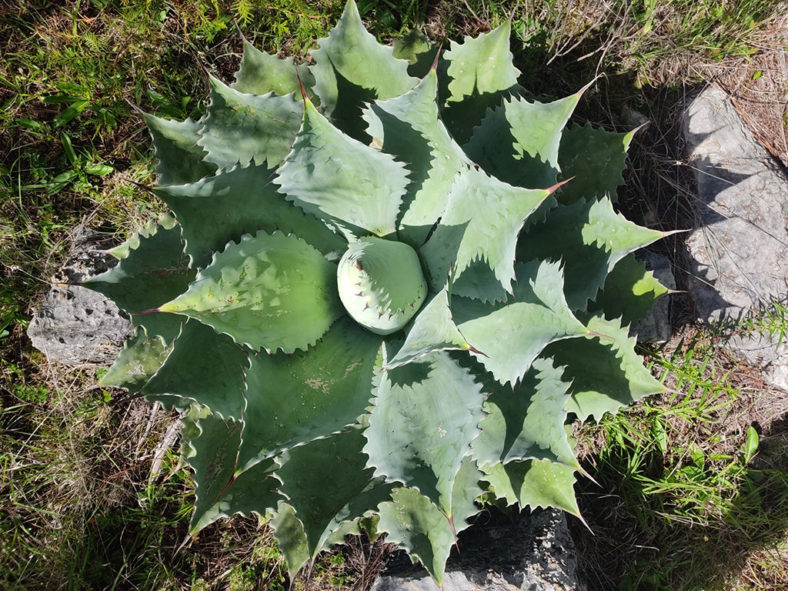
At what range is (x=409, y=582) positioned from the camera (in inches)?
104

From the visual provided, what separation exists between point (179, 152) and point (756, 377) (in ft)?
9.66

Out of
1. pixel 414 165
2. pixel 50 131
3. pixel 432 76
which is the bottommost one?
pixel 50 131

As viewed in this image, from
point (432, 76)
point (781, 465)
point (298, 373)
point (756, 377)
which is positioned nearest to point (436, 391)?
point (298, 373)

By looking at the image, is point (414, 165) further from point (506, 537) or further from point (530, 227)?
point (506, 537)

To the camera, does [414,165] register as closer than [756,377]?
Yes

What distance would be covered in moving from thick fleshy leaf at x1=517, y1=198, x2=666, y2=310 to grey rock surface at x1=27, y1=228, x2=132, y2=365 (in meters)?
2.02

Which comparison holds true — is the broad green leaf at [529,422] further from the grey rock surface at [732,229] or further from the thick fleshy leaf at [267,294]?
the grey rock surface at [732,229]

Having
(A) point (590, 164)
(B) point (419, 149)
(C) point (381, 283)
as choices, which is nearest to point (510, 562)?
(C) point (381, 283)

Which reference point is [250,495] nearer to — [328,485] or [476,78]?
[328,485]

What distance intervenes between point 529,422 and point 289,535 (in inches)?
39.7

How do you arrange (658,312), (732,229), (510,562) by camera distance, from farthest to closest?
1. (732,229)
2. (658,312)
3. (510,562)

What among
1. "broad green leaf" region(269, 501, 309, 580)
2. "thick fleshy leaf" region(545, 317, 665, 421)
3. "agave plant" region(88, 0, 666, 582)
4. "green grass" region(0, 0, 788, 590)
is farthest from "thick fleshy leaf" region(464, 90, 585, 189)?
"broad green leaf" region(269, 501, 309, 580)

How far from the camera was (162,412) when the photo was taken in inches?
123

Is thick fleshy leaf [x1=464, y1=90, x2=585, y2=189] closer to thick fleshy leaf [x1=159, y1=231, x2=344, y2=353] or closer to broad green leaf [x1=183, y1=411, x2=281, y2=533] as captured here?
thick fleshy leaf [x1=159, y1=231, x2=344, y2=353]
